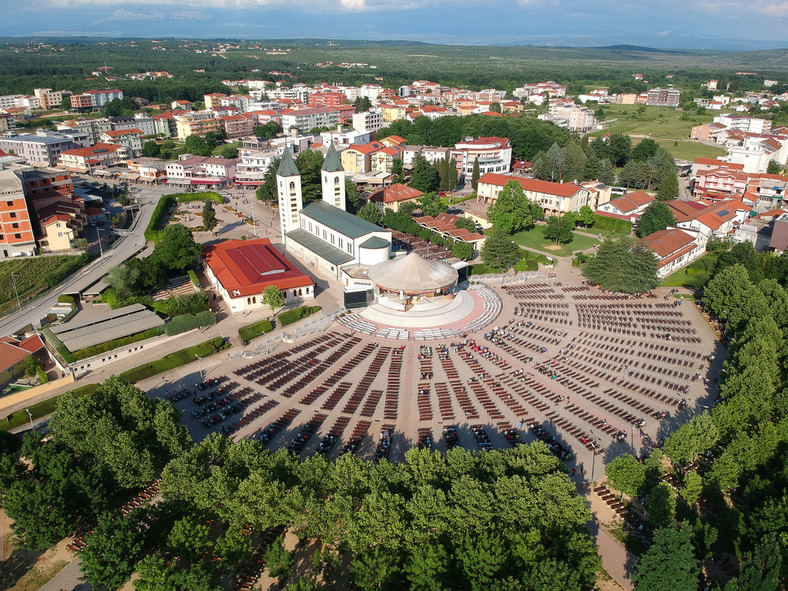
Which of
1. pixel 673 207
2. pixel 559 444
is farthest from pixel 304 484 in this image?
pixel 673 207

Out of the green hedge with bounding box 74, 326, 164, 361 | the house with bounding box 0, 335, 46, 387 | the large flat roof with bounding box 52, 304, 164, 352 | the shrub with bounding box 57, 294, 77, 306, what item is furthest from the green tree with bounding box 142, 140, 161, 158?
the green hedge with bounding box 74, 326, 164, 361

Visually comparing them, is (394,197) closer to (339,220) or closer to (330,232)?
(339,220)

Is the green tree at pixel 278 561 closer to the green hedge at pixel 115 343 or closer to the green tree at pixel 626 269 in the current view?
the green hedge at pixel 115 343

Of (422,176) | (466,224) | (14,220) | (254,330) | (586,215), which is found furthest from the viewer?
(422,176)

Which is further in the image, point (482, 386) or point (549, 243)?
point (549, 243)

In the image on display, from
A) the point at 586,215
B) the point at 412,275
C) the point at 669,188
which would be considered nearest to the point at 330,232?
the point at 412,275

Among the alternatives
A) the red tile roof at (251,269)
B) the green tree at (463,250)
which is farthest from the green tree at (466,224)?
the red tile roof at (251,269)

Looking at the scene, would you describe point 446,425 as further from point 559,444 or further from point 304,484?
point 304,484
